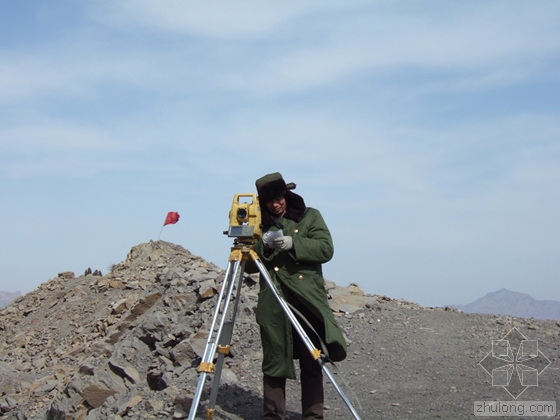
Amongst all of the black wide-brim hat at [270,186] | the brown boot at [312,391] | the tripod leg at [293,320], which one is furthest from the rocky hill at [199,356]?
the black wide-brim hat at [270,186]

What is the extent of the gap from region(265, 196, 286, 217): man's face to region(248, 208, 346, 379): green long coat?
0.07 metres

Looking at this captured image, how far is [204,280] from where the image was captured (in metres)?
10.6

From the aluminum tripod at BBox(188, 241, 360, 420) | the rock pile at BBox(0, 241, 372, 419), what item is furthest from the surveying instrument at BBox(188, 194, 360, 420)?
the rock pile at BBox(0, 241, 372, 419)

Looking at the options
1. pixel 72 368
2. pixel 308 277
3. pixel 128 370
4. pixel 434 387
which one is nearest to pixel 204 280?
pixel 128 370

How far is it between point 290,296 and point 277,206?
744 millimetres

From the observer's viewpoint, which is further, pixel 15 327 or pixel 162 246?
pixel 162 246

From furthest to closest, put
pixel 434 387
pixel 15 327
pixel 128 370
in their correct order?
pixel 15 327, pixel 128 370, pixel 434 387

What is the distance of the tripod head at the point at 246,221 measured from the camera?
15.0 ft

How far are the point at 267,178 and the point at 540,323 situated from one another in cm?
616

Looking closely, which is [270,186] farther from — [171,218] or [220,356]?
[171,218]

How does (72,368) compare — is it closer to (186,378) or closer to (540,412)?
(186,378)

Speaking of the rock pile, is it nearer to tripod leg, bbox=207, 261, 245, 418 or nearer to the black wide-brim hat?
tripod leg, bbox=207, 261, 245, 418

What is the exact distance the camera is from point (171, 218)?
51.6 feet

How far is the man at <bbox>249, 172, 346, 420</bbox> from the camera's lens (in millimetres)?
4641
